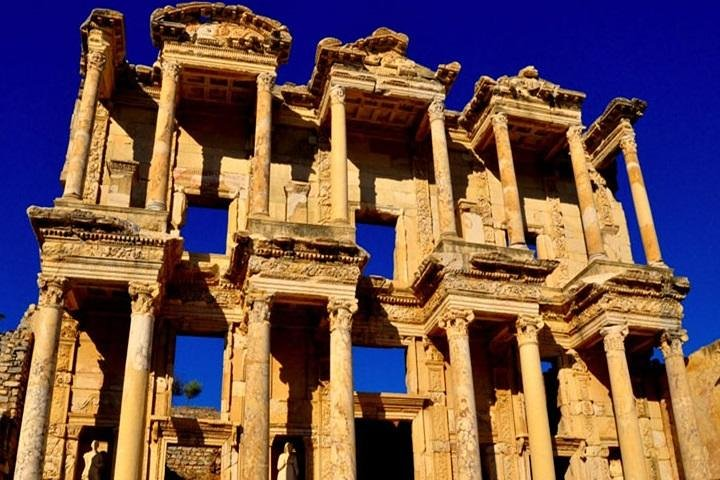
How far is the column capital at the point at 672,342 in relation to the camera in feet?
56.1

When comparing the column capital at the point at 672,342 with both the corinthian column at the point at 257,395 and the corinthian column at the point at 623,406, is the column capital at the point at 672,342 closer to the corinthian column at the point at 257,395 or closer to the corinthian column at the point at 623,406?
the corinthian column at the point at 623,406

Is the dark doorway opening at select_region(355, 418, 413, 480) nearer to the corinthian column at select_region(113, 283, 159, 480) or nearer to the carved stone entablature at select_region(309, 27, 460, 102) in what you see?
the corinthian column at select_region(113, 283, 159, 480)

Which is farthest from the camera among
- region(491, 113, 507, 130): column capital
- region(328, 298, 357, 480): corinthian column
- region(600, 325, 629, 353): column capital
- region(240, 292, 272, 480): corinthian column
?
region(491, 113, 507, 130): column capital

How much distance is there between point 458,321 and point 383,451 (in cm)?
668

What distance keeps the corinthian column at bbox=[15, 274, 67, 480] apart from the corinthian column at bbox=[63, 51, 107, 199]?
2.16 meters

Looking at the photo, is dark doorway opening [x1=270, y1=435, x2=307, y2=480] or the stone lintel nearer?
dark doorway opening [x1=270, y1=435, x2=307, y2=480]

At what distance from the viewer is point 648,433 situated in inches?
706

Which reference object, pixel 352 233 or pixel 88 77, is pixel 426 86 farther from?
pixel 88 77

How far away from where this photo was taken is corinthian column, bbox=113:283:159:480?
42.8 feet

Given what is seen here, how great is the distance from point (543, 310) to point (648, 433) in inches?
145

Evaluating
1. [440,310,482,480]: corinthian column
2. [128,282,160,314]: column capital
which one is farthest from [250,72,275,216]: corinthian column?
[440,310,482,480]: corinthian column

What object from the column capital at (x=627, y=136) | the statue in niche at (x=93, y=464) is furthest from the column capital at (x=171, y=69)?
the column capital at (x=627, y=136)

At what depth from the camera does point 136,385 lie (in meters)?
13.5

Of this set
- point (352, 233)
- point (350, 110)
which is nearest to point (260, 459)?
point (352, 233)
